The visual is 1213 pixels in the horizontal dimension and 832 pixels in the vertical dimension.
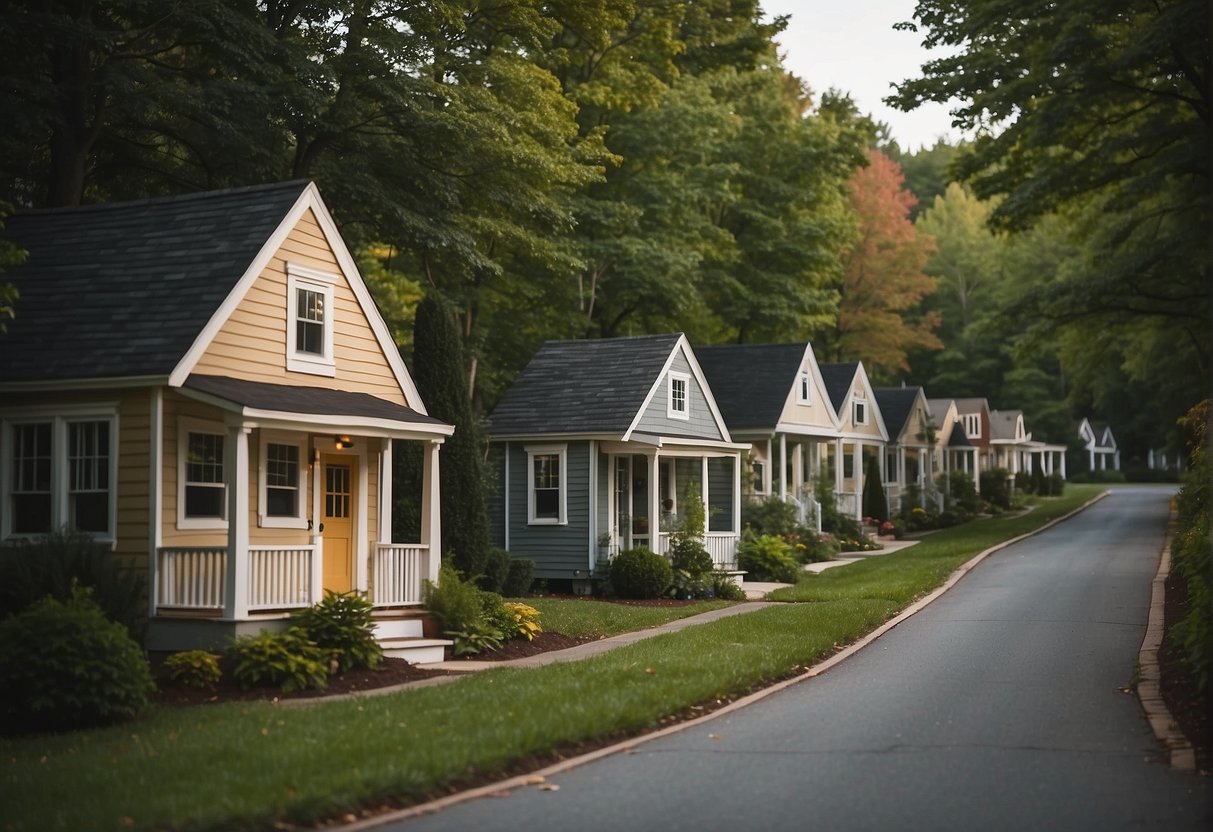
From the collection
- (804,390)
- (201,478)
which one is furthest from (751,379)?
(201,478)

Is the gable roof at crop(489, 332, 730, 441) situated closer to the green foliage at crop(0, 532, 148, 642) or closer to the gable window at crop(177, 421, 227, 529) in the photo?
the gable window at crop(177, 421, 227, 529)

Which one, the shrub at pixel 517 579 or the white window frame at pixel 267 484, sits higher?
the white window frame at pixel 267 484

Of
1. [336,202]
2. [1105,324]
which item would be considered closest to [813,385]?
[1105,324]

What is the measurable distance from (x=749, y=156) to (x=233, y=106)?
92.2 ft

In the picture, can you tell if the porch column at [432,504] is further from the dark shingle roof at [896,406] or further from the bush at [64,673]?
the dark shingle roof at [896,406]

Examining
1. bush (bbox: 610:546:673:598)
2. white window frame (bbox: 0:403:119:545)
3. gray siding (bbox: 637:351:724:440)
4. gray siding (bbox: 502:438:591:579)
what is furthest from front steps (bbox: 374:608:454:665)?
gray siding (bbox: 637:351:724:440)

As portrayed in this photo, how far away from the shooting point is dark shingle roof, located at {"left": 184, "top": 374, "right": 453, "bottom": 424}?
16.2 meters

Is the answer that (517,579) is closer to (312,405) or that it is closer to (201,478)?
(312,405)

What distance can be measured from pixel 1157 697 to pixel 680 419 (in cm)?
1817

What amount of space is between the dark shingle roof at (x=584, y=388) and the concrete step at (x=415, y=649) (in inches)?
416

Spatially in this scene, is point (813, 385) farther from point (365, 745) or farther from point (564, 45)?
point (365, 745)

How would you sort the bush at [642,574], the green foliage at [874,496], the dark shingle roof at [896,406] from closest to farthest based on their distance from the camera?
the bush at [642,574]
the green foliage at [874,496]
the dark shingle roof at [896,406]

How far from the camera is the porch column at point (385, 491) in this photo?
19.7m

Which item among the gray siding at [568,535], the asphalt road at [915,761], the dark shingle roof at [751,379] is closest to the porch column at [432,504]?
the asphalt road at [915,761]
